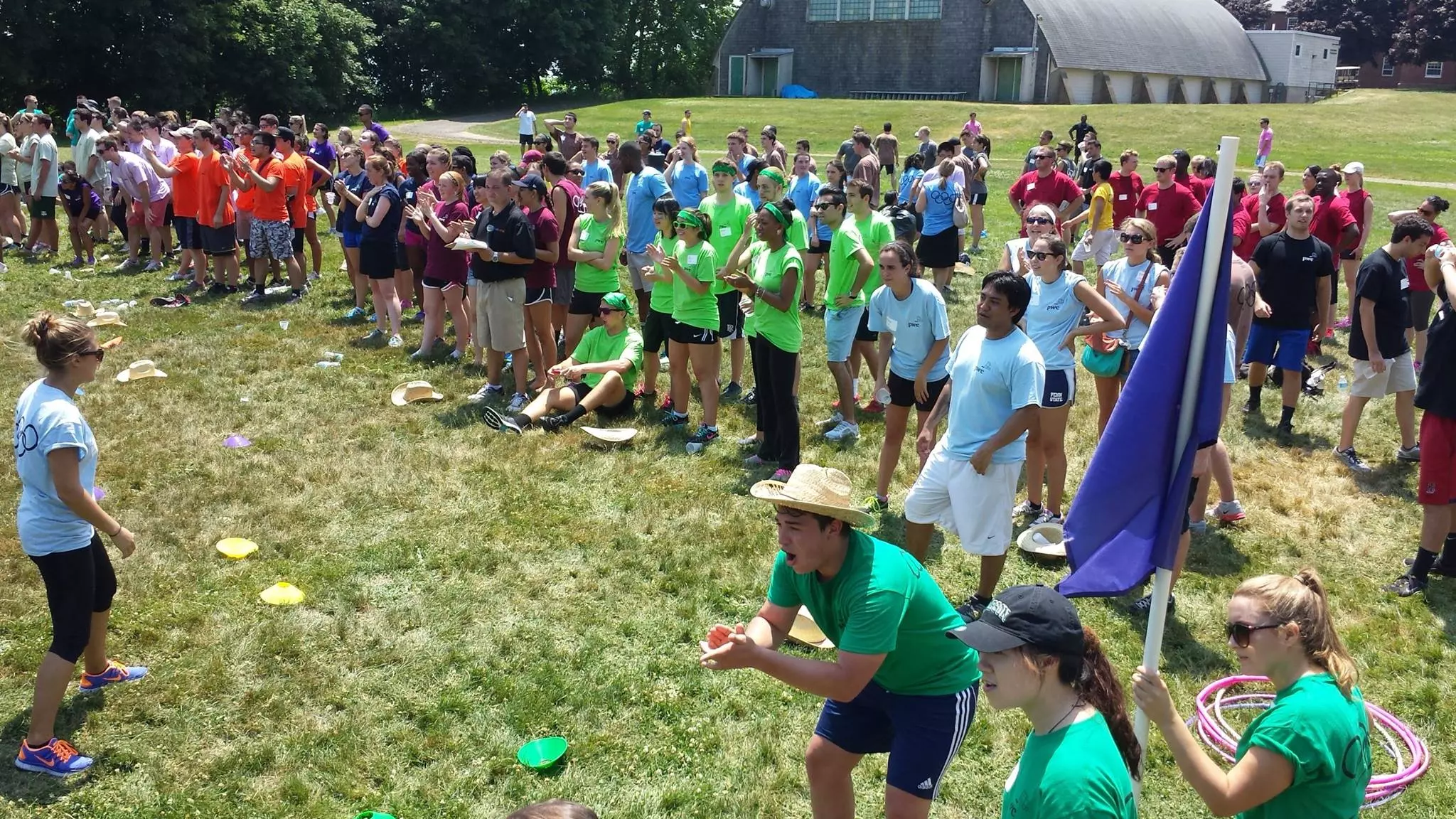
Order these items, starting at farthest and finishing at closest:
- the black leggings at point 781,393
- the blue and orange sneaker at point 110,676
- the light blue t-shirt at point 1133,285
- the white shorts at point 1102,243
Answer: the white shorts at point 1102,243 < the black leggings at point 781,393 < the light blue t-shirt at point 1133,285 < the blue and orange sneaker at point 110,676

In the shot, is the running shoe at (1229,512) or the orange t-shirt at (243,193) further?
the orange t-shirt at (243,193)

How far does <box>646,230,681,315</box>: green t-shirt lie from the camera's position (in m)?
9.45

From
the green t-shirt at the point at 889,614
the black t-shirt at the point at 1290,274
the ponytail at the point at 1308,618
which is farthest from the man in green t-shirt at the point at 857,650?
the black t-shirt at the point at 1290,274

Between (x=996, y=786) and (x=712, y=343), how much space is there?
16.7 feet

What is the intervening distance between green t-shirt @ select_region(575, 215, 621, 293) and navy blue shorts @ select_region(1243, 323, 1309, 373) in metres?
5.93

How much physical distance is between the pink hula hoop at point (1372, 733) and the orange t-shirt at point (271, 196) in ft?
39.8

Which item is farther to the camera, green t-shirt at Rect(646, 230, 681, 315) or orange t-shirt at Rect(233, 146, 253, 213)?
orange t-shirt at Rect(233, 146, 253, 213)

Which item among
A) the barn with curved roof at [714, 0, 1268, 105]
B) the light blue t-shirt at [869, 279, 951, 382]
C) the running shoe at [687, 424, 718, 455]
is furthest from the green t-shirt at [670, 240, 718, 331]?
the barn with curved roof at [714, 0, 1268, 105]

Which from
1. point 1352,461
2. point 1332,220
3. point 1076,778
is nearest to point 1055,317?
point 1352,461

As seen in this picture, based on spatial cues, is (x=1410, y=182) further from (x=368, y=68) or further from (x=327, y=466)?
(x=368, y=68)

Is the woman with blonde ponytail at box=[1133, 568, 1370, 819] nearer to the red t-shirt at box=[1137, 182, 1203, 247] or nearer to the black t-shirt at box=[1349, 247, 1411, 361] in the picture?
the black t-shirt at box=[1349, 247, 1411, 361]

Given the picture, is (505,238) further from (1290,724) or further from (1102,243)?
(1290,724)

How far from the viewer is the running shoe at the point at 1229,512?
7867 millimetres

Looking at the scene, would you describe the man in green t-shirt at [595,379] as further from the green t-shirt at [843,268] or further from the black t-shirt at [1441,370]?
the black t-shirt at [1441,370]
